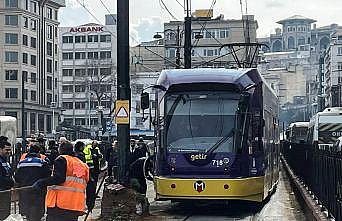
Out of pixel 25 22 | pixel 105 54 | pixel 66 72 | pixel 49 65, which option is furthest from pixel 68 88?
pixel 25 22

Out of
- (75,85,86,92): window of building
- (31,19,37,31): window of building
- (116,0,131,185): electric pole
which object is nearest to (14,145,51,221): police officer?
(116,0,131,185): electric pole

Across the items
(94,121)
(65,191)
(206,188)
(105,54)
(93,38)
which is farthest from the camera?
(93,38)

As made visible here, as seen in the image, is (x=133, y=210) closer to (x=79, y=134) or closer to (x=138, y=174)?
(x=138, y=174)

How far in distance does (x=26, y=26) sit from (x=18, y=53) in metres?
4.52

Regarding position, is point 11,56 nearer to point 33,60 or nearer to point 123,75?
point 33,60

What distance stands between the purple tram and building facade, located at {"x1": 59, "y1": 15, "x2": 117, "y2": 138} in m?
100

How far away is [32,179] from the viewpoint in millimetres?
14570

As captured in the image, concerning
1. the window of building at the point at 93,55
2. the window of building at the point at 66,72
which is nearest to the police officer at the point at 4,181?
the window of building at the point at 93,55

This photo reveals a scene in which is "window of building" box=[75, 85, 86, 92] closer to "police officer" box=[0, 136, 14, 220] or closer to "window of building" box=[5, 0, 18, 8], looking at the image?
"window of building" box=[5, 0, 18, 8]

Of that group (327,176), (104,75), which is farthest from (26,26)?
(327,176)

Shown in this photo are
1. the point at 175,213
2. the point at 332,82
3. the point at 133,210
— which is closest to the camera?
the point at 133,210

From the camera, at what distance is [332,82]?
143750 mm

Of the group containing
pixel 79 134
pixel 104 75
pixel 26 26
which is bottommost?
pixel 79 134

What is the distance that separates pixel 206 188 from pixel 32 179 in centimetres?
511
